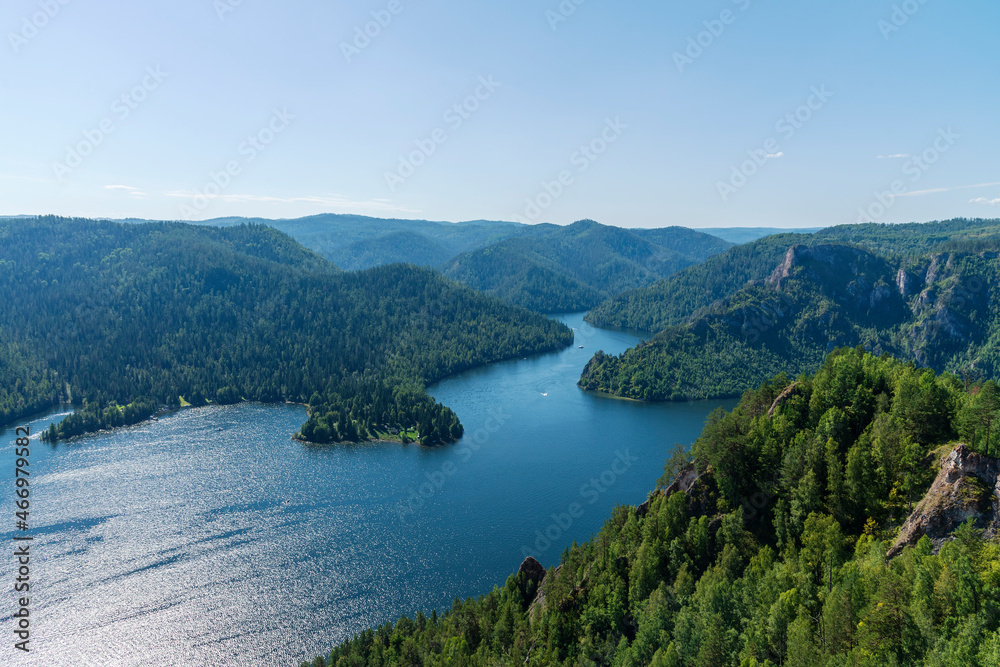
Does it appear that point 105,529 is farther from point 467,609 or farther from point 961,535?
point 961,535

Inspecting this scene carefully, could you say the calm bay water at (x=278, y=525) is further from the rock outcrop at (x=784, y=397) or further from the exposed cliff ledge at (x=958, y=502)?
the exposed cliff ledge at (x=958, y=502)

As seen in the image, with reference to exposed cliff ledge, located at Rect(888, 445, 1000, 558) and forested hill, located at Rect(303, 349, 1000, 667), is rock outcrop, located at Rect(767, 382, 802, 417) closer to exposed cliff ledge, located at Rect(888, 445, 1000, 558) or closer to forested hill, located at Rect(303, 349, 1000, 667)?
forested hill, located at Rect(303, 349, 1000, 667)

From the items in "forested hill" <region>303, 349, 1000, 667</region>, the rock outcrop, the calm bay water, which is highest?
the rock outcrop

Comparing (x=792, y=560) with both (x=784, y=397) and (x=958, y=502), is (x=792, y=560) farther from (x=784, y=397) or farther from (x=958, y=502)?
(x=784, y=397)

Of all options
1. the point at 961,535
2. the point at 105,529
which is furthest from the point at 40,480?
the point at 961,535

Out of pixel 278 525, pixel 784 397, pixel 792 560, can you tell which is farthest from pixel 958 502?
pixel 278 525

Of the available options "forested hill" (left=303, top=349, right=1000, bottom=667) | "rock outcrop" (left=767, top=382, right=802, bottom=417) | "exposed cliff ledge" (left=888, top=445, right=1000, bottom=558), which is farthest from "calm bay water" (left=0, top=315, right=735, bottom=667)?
"exposed cliff ledge" (left=888, top=445, right=1000, bottom=558)
